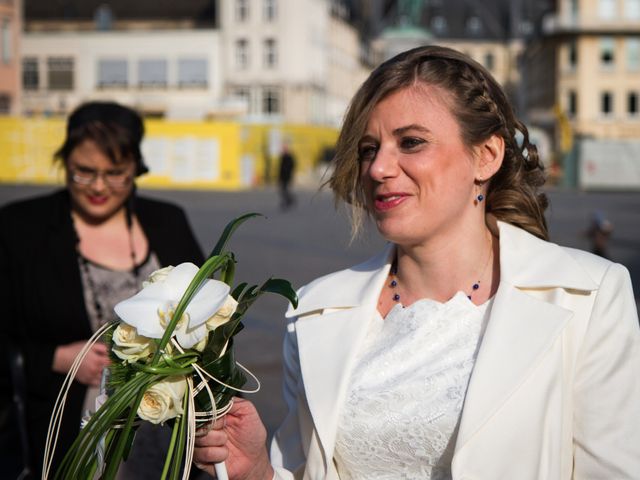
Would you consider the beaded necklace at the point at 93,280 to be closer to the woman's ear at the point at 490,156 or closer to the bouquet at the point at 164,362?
the woman's ear at the point at 490,156

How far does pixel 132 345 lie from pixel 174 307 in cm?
11

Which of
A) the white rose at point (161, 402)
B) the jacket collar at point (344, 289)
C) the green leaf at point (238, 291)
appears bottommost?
the white rose at point (161, 402)

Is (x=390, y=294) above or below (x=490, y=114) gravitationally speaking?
below

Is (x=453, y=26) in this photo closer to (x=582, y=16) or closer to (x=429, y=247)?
(x=582, y=16)

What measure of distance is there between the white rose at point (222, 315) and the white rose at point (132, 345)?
0.12 meters

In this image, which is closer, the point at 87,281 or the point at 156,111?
the point at 87,281

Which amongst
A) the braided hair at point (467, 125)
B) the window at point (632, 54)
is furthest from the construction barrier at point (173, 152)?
the window at point (632, 54)

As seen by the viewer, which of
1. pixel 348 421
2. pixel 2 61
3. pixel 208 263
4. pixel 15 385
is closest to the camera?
pixel 208 263

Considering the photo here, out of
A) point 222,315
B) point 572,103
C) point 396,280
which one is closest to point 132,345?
point 222,315

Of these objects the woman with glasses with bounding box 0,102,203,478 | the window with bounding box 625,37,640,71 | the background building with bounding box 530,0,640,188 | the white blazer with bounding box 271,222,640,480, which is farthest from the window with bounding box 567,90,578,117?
the white blazer with bounding box 271,222,640,480

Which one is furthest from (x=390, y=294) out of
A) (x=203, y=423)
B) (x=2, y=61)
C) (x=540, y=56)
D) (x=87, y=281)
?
(x=540, y=56)

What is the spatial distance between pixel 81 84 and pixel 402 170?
77.2 m

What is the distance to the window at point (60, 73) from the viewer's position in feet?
254

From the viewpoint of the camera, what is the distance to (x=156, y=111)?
77.0 m
